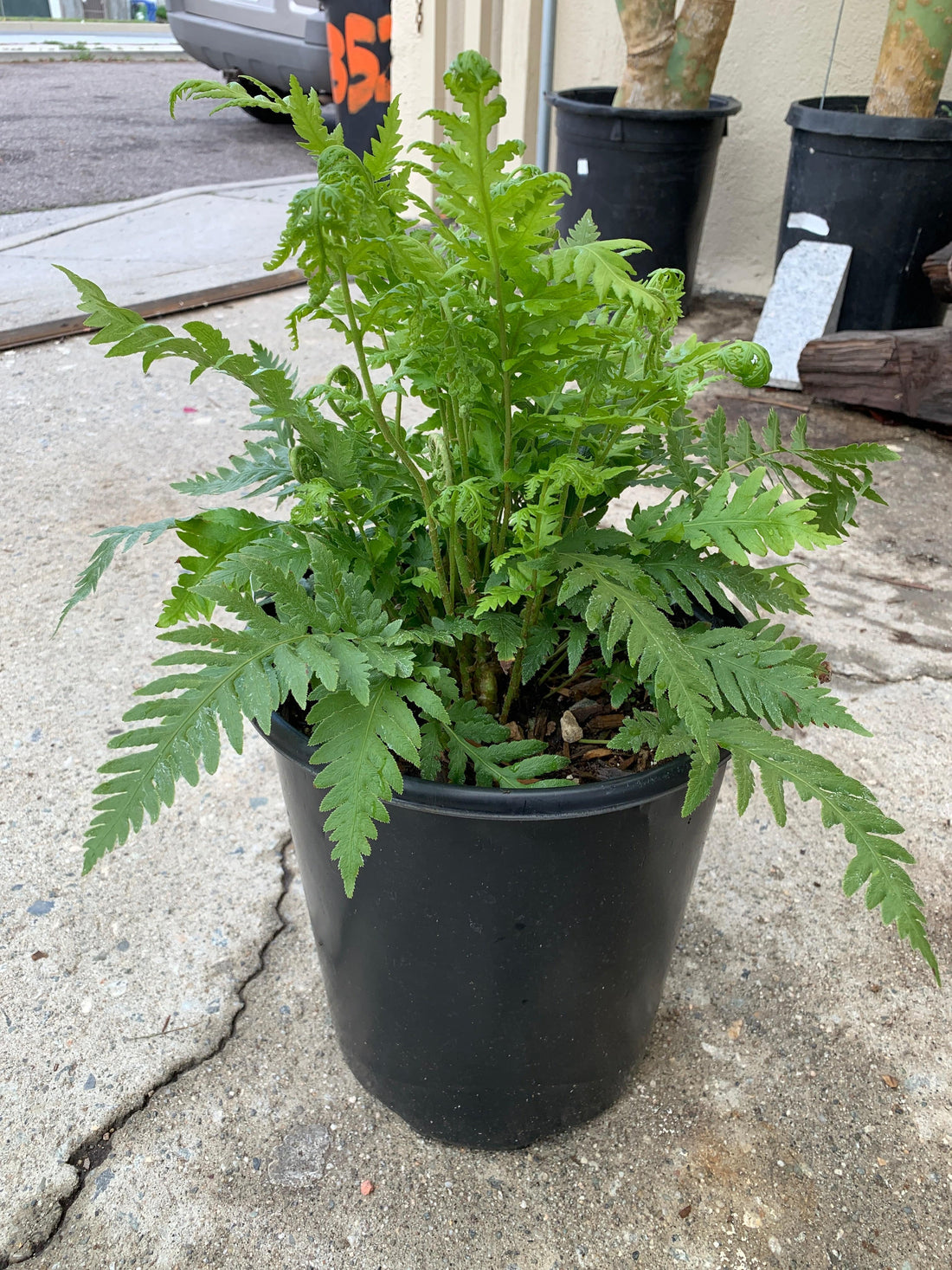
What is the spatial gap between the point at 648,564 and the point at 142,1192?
3.45 ft

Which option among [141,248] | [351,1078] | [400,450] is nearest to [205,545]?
[400,450]

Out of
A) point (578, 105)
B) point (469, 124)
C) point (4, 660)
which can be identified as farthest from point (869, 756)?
point (578, 105)

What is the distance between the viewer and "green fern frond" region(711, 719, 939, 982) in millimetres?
964

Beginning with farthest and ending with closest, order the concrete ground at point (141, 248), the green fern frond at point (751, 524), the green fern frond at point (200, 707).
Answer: the concrete ground at point (141, 248)
the green fern frond at point (751, 524)
the green fern frond at point (200, 707)

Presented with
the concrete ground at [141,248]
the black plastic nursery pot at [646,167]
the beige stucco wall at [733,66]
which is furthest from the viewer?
the concrete ground at [141,248]

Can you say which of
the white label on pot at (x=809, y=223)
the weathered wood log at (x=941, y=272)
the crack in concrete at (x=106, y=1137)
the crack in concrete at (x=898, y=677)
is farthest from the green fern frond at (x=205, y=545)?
the white label on pot at (x=809, y=223)

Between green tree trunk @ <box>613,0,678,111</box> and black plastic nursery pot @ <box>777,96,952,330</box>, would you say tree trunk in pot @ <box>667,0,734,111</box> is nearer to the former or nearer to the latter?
green tree trunk @ <box>613,0,678,111</box>

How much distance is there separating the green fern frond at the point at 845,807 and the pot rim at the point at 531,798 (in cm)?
9

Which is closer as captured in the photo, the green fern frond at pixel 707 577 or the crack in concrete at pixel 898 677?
the green fern frond at pixel 707 577

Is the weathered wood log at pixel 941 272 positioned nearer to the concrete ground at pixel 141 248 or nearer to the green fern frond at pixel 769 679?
the concrete ground at pixel 141 248

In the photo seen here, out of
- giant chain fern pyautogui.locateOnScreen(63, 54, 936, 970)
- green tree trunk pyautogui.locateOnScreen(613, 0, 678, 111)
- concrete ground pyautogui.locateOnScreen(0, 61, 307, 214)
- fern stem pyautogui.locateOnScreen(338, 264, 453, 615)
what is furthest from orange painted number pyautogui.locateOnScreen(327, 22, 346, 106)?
fern stem pyautogui.locateOnScreen(338, 264, 453, 615)

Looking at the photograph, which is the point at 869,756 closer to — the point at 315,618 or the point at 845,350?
the point at 315,618

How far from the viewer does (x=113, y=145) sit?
27.9ft

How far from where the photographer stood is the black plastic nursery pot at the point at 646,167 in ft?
13.2
